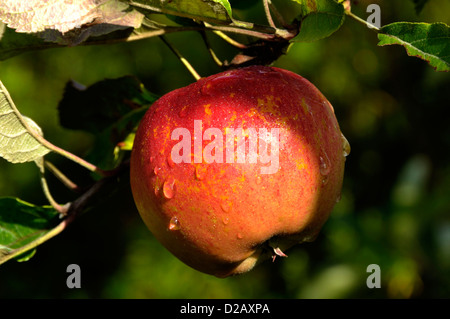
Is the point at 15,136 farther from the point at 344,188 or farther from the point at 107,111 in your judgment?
the point at 344,188

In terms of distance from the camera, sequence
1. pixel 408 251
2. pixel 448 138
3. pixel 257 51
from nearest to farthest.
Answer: pixel 257 51
pixel 408 251
pixel 448 138

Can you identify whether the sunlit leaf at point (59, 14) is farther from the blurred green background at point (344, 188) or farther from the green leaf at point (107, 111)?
the blurred green background at point (344, 188)

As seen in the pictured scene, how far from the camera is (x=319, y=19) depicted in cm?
66

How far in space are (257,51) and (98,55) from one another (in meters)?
1.67

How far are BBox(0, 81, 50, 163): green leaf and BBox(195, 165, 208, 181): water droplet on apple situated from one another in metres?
0.30

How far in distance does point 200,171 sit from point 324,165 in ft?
0.56

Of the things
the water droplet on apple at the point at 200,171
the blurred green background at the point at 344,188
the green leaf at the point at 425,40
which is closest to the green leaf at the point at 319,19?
the green leaf at the point at 425,40

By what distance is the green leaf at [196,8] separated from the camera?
2.16 ft

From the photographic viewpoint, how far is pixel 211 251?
71 cm

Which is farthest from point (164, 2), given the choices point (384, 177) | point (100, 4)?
point (384, 177)

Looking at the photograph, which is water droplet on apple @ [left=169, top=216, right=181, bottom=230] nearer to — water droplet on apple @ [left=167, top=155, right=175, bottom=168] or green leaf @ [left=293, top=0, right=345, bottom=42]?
water droplet on apple @ [left=167, top=155, right=175, bottom=168]

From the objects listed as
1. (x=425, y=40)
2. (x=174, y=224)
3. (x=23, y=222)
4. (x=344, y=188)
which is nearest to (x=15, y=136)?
(x=23, y=222)

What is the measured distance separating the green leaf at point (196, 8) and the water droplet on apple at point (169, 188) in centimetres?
22

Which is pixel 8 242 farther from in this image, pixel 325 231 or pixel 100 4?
pixel 325 231
